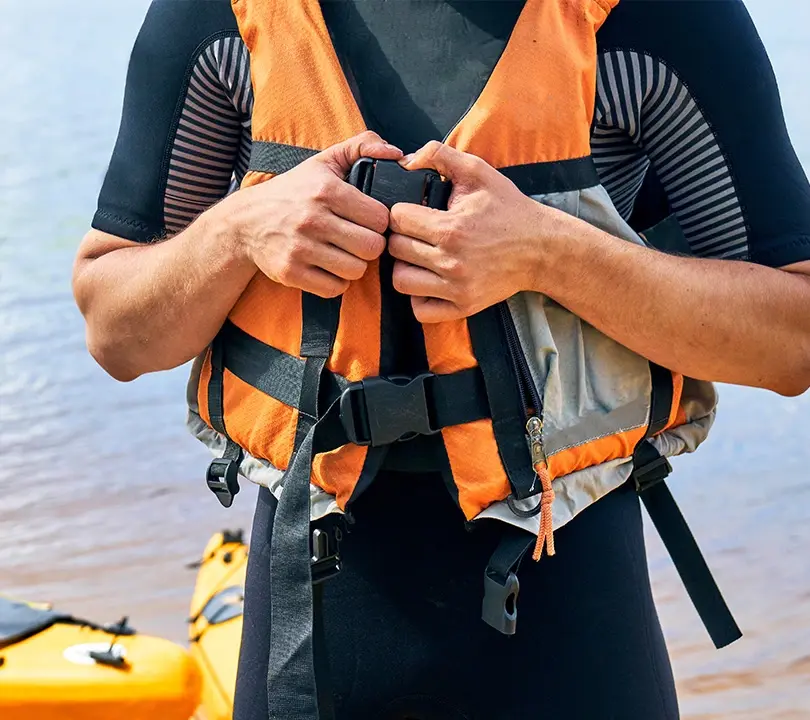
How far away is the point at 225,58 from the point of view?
1.62 meters

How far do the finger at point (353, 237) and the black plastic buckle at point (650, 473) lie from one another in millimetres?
521

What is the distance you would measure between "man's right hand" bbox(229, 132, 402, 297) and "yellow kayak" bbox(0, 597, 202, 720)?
1.51 m

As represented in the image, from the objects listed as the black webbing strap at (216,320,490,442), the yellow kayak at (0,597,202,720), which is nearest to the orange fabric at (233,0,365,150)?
the black webbing strap at (216,320,490,442)

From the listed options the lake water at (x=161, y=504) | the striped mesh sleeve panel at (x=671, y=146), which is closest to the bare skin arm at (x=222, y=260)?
the striped mesh sleeve panel at (x=671, y=146)

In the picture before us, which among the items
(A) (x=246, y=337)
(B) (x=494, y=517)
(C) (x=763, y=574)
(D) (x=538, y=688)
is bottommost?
(C) (x=763, y=574)

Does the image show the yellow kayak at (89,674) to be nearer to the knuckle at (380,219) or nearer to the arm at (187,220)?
the arm at (187,220)

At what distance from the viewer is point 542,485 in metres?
1.49

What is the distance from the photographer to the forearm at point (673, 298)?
1489 mm

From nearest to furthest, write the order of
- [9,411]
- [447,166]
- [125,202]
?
[447,166], [125,202], [9,411]

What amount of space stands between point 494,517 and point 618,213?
1.52 feet

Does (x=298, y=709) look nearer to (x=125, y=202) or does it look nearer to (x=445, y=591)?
(x=445, y=591)

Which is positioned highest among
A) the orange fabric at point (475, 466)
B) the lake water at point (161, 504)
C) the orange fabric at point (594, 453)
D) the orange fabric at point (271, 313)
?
the orange fabric at point (271, 313)

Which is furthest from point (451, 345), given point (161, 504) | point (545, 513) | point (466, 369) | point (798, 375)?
point (161, 504)

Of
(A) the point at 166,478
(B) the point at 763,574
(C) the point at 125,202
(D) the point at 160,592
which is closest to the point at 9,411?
(A) the point at 166,478
